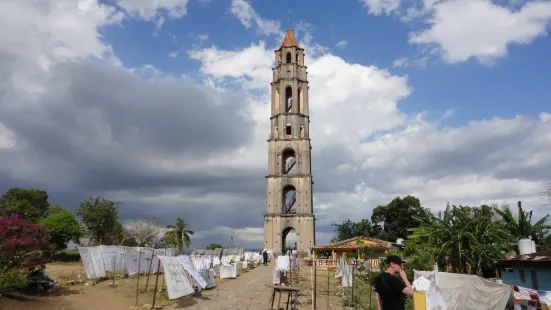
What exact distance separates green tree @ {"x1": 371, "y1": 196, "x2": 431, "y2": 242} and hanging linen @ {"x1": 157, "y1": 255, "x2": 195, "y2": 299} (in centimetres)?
4845

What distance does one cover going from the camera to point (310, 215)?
155 ft

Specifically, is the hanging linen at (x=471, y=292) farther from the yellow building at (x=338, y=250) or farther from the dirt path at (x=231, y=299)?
the yellow building at (x=338, y=250)

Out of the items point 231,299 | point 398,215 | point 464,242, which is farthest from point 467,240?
point 398,215

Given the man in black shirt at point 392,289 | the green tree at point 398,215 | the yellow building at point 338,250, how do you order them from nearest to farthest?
the man in black shirt at point 392,289, the yellow building at point 338,250, the green tree at point 398,215

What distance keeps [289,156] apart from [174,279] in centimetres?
3816

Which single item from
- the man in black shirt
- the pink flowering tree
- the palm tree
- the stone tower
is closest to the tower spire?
the stone tower

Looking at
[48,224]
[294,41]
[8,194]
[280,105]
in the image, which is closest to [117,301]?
[48,224]

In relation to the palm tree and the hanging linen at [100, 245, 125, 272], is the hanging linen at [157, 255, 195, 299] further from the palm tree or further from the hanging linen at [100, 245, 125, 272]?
the palm tree

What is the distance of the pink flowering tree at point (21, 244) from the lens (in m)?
15.3

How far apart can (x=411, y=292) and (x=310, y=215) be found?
41340 mm

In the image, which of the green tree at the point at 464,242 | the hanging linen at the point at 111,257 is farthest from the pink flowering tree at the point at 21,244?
the green tree at the point at 464,242

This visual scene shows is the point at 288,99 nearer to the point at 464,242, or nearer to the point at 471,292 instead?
the point at 464,242

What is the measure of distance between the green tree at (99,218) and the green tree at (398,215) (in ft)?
126

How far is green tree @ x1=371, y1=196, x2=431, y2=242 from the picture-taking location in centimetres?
6047
